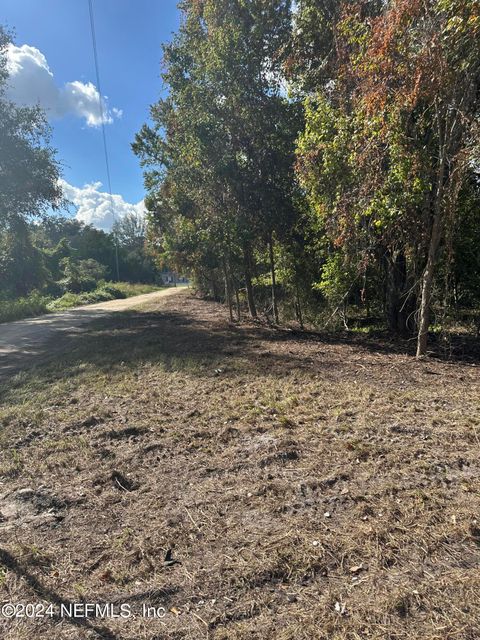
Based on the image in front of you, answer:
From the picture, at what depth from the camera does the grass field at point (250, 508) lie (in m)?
1.84

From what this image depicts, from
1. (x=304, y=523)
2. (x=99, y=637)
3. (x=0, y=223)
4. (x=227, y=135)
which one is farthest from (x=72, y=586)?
A: (x=0, y=223)

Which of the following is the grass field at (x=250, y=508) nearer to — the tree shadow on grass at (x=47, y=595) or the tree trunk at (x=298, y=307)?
the tree shadow on grass at (x=47, y=595)

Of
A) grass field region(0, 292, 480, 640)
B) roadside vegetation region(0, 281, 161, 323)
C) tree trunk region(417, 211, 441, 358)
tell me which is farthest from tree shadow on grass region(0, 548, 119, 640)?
roadside vegetation region(0, 281, 161, 323)

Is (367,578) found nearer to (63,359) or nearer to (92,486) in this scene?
(92,486)

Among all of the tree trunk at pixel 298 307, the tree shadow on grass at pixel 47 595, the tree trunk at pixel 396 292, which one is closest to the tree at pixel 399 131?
the tree trunk at pixel 396 292

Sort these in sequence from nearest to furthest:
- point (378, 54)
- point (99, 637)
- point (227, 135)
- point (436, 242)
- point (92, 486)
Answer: point (99, 637)
point (92, 486)
point (378, 54)
point (436, 242)
point (227, 135)

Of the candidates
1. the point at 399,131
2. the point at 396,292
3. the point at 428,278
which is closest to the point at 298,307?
the point at 396,292

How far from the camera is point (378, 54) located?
4.91 meters

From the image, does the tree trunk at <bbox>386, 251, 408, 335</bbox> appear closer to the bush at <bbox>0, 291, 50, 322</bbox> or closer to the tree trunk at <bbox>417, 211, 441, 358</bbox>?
the tree trunk at <bbox>417, 211, 441, 358</bbox>

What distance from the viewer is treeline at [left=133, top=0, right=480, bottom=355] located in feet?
16.6

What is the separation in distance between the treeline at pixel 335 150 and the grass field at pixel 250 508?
2.87 meters

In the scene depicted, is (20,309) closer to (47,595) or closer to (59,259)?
(47,595)

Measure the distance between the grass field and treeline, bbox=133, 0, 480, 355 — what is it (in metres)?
2.87

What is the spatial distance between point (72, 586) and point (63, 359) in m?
6.45
